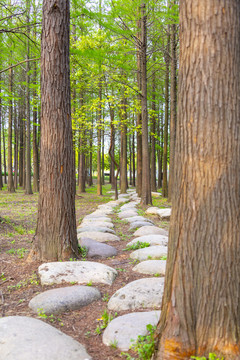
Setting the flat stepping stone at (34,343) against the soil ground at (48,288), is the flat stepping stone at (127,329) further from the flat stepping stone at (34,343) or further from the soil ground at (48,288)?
the flat stepping stone at (34,343)

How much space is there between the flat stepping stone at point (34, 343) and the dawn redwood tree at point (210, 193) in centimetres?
80

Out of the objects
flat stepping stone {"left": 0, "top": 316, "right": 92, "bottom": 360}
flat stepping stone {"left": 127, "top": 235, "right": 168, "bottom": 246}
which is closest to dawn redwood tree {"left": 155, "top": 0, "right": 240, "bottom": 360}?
flat stepping stone {"left": 0, "top": 316, "right": 92, "bottom": 360}

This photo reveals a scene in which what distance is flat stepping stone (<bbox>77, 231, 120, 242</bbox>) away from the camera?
685 cm

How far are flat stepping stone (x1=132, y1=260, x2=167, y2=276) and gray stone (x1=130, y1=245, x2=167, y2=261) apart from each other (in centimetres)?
42

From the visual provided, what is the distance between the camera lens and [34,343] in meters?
2.61

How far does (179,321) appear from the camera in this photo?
2312 mm

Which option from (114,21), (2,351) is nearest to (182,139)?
(2,351)

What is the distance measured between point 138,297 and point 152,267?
1.12 m

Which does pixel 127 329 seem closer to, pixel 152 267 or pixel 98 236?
pixel 152 267

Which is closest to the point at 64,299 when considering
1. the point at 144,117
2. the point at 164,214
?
the point at 164,214

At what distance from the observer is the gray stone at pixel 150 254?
5.28 m

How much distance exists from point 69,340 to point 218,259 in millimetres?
1547

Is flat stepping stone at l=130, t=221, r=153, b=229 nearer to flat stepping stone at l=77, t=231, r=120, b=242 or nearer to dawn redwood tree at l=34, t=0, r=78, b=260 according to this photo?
flat stepping stone at l=77, t=231, r=120, b=242

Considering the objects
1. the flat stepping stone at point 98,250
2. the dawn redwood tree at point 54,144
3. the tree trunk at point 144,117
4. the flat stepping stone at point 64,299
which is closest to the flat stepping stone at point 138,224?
the flat stepping stone at point 98,250
